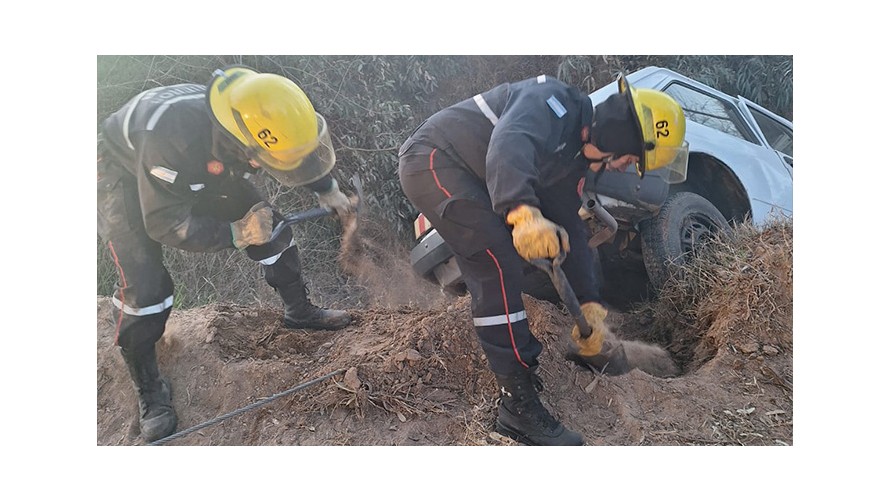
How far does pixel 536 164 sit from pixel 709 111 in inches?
56.4

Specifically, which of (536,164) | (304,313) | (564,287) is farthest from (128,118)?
(564,287)

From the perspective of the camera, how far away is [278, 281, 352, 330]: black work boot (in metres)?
3.01

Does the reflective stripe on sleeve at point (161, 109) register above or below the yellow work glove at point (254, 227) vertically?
above

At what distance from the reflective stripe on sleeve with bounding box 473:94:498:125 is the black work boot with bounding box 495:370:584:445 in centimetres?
97

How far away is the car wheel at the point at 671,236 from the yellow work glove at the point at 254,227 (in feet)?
5.61

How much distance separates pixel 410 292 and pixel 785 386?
Answer: 1713 mm

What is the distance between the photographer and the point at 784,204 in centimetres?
309

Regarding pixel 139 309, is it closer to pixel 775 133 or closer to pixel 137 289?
pixel 137 289

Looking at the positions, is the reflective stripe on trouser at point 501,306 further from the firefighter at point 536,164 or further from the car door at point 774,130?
the car door at point 774,130

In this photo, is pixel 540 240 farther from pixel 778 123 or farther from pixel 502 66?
pixel 778 123

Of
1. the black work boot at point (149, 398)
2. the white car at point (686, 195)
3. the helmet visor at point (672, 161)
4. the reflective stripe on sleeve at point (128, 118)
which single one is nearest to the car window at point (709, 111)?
the white car at point (686, 195)

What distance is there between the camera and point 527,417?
2.59m

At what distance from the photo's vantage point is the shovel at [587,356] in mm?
2662
